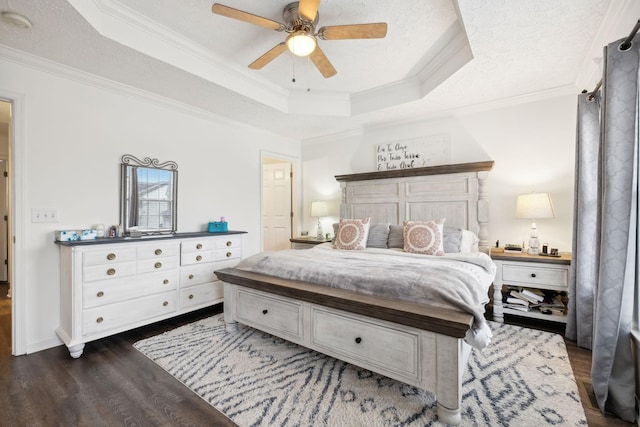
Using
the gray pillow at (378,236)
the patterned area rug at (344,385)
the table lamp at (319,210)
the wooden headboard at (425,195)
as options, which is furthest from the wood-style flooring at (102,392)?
the table lamp at (319,210)

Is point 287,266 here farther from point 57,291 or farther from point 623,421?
point 623,421

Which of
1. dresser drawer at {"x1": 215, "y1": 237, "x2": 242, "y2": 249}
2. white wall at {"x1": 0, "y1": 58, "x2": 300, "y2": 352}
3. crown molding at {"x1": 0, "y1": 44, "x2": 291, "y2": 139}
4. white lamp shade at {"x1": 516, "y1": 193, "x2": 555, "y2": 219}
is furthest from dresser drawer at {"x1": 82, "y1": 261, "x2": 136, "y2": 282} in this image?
white lamp shade at {"x1": 516, "y1": 193, "x2": 555, "y2": 219}

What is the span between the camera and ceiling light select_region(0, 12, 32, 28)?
1880 millimetres

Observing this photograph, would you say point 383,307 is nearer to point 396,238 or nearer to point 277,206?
point 396,238

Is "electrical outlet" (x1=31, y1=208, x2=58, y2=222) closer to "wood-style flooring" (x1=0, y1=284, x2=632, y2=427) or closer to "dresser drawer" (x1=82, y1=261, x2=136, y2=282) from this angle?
"dresser drawer" (x1=82, y1=261, x2=136, y2=282)

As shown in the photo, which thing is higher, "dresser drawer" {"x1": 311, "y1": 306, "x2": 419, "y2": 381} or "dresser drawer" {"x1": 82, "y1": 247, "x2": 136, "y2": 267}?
"dresser drawer" {"x1": 82, "y1": 247, "x2": 136, "y2": 267}

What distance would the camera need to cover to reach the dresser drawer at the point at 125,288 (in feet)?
7.69

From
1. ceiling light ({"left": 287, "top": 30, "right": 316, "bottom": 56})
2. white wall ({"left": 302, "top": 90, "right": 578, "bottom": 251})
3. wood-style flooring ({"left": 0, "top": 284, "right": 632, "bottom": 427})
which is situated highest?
ceiling light ({"left": 287, "top": 30, "right": 316, "bottom": 56})

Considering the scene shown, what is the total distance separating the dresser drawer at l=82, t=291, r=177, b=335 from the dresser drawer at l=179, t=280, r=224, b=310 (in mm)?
95

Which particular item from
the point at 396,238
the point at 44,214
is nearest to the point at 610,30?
the point at 396,238

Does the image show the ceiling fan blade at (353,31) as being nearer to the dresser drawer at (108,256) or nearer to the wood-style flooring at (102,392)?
the dresser drawer at (108,256)

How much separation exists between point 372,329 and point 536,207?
228cm

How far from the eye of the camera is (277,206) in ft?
17.1

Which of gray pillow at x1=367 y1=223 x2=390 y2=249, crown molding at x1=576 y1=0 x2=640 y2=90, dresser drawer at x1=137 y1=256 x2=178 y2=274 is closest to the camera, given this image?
crown molding at x1=576 y1=0 x2=640 y2=90
